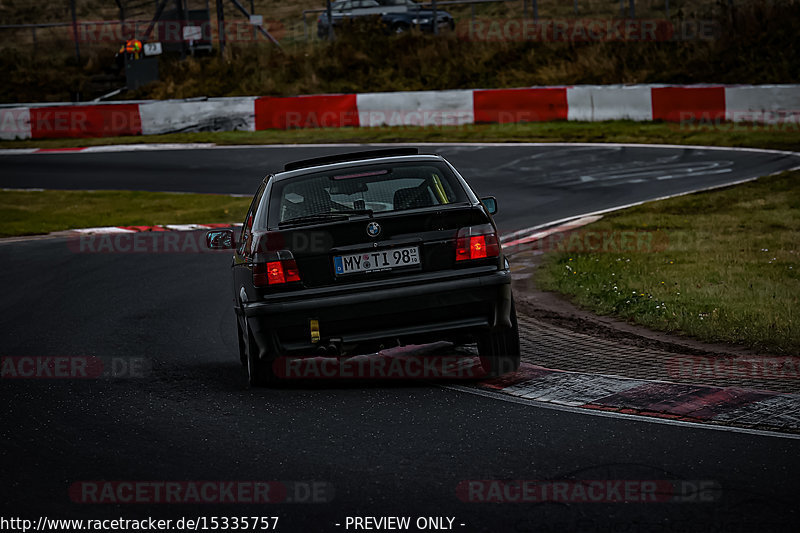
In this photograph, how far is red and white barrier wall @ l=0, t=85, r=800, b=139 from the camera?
80.0 ft

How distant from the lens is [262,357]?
22.4 feet

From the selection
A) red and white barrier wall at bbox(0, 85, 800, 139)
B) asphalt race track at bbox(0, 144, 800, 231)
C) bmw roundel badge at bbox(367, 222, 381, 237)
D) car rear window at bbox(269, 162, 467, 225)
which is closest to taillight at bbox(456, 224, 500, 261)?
car rear window at bbox(269, 162, 467, 225)

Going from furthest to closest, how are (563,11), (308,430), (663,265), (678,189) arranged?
(563,11) < (678,189) < (663,265) < (308,430)

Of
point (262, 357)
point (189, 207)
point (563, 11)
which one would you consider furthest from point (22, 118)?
point (262, 357)

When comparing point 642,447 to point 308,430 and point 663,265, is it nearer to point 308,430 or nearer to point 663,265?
point 308,430

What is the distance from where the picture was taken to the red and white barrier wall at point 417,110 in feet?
80.0

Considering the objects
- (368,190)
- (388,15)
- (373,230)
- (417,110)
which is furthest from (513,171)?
(388,15)

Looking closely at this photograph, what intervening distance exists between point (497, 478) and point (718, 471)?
1.02 m

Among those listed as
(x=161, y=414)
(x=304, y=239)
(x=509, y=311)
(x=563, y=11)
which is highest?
(x=563, y=11)
